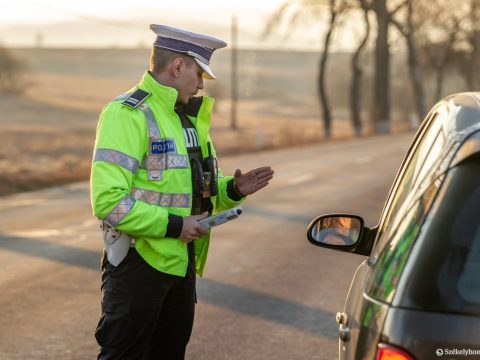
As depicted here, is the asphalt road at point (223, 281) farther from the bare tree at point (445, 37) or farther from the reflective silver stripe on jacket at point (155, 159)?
the bare tree at point (445, 37)

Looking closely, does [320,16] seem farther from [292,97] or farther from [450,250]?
[292,97]

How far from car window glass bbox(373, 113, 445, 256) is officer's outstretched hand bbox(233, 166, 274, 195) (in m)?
1.06

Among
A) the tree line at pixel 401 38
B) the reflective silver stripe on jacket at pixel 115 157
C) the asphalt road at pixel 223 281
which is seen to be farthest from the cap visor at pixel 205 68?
the tree line at pixel 401 38

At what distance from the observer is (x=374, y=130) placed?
165 ft

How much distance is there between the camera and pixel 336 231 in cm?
389

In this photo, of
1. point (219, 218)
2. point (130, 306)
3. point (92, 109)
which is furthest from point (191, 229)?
point (92, 109)

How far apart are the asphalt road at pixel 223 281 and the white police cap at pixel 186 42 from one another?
2.63 metres

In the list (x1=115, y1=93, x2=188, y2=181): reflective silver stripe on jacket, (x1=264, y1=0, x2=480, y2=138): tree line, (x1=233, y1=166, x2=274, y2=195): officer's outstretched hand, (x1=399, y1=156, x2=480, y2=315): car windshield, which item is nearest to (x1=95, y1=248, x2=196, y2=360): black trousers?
(x1=115, y1=93, x2=188, y2=181): reflective silver stripe on jacket

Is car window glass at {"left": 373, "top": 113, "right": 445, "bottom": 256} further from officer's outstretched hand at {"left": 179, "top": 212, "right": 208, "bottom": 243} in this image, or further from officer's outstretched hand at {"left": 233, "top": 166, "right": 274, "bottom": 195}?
officer's outstretched hand at {"left": 233, "top": 166, "right": 274, "bottom": 195}

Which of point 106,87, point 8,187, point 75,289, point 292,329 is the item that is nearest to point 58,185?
point 8,187

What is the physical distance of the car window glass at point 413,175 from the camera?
9.61ft

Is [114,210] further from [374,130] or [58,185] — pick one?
[374,130]

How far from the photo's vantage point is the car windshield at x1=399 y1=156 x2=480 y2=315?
8.75ft

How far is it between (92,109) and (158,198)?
240ft
